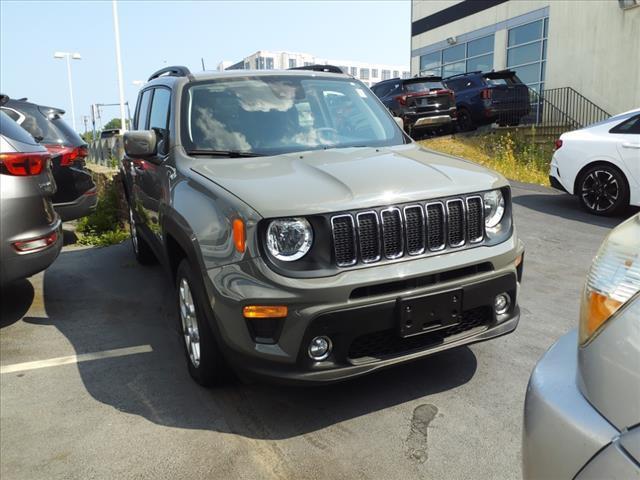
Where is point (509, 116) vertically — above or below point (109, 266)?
above

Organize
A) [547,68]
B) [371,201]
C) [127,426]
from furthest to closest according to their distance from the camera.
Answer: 1. [547,68]
2. [127,426]
3. [371,201]

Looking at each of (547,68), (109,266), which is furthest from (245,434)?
(547,68)

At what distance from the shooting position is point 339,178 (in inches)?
113

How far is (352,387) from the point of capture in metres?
3.26

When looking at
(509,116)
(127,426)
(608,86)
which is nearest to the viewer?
(127,426)

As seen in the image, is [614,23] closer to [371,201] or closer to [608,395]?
[371,201]

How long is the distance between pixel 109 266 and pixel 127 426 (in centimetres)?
369

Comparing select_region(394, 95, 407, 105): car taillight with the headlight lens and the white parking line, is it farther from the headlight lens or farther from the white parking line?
the headlight lens

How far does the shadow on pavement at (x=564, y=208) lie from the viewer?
7.45m

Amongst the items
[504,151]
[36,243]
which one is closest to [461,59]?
[504,151]

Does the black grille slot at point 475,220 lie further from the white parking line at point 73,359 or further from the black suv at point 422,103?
A: the black suv at point 422,103

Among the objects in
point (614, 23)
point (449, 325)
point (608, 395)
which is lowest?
point (449, 325)

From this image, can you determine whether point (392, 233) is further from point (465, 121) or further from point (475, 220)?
point (465, 121)

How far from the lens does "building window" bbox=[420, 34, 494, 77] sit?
22203mm
